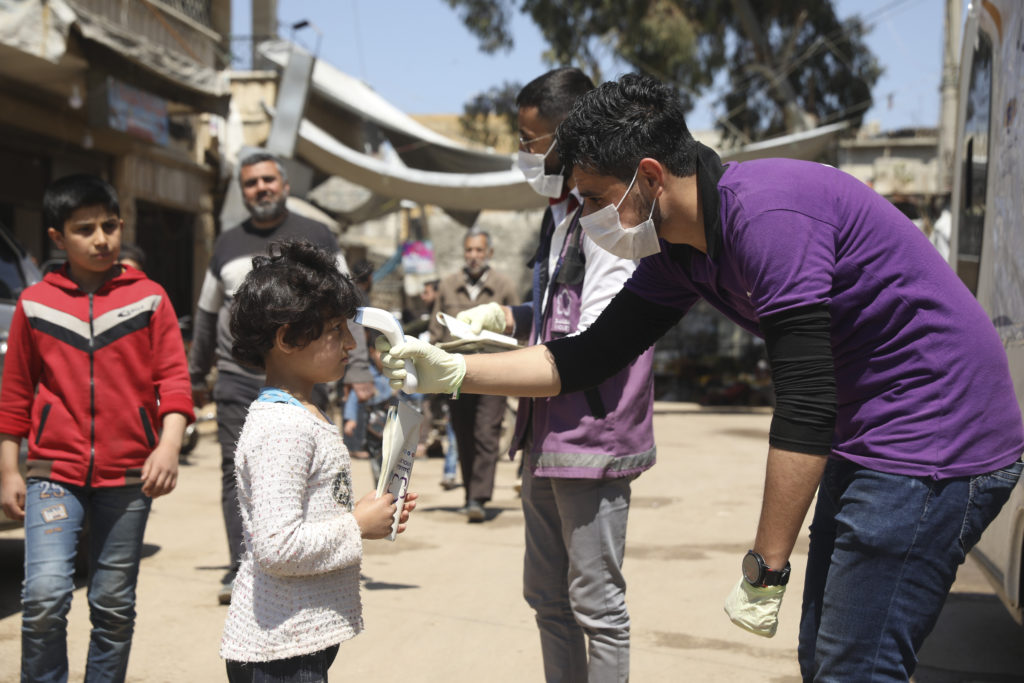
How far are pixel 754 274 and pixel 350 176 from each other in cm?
1296

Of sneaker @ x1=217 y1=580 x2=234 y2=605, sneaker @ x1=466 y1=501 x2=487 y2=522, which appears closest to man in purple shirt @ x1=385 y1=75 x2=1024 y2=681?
sneaker @ x1=217 y1=580 x2=234 y2=605

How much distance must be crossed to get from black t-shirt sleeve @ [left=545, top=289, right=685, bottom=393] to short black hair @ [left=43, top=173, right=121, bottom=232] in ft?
5.25

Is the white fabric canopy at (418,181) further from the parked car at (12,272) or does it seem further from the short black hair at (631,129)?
the short black hair at (631,129)

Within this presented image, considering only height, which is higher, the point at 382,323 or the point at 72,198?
the point at 72,198

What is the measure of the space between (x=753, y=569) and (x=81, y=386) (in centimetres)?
225

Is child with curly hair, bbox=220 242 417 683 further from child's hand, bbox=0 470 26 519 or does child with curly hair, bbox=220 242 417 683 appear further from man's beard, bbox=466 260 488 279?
man's beard, bbox=466 260 488 279

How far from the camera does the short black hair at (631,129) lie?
2385 mm

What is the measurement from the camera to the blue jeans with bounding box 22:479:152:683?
318 cm

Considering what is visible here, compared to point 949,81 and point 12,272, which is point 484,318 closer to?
point 12,272

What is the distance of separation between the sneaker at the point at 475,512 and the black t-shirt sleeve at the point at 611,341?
4.68 m

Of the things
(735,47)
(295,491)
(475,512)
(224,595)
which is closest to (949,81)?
(735,47)

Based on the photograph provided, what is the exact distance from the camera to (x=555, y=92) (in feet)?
11.5

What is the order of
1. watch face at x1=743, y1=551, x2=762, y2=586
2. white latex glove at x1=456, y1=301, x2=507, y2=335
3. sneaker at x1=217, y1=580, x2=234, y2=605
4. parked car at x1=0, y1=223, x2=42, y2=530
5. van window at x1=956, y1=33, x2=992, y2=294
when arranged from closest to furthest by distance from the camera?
watch face at x1=743, y1=551, x2=762, y2=586 → white latex glove at x1=456, y1=301, x2=507, y2=335 → van window at x1=956, y1=33, x2=992, y2=294 → sneaker at x1=217, y1=580, x2=234, y2=605 → parked car at x1=0, y1=223, x2=42, y2=530

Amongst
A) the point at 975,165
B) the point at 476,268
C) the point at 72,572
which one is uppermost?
the point at 975,165
